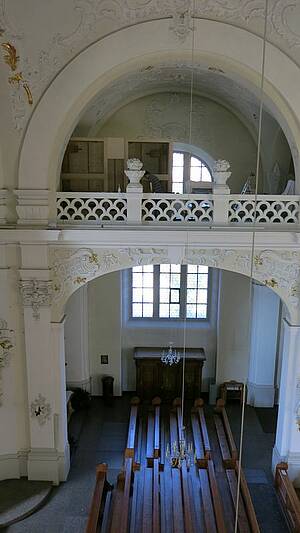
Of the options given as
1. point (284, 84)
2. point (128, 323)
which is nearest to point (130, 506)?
point (128, 323)

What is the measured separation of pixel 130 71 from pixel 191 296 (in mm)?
6537

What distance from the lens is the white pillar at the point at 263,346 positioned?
11875 mm

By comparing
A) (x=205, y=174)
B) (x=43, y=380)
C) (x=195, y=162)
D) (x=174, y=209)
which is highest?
(x=195, y=162)

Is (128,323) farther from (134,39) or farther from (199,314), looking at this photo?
(134,39)

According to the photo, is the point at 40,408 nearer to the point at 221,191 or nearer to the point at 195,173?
the point at 221,191

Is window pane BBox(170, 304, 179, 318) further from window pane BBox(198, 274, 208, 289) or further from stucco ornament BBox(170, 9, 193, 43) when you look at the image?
stucco ornament BBox(170, 9, 193, 43)

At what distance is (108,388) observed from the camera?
1264cm

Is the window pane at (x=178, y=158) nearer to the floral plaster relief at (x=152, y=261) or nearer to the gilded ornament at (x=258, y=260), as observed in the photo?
the floral plaster relief at (x=152, y=261)

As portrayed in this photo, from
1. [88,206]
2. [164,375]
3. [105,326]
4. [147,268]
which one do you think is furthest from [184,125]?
[164,375]

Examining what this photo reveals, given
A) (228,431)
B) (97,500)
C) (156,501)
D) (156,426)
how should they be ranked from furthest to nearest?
(156,426) < (228,431) < (156,501) < (97,500)

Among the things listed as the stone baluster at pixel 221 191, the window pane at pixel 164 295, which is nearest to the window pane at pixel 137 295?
the window pane at pixel 164 295

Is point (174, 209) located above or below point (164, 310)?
above

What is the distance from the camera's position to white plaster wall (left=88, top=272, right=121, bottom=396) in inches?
483

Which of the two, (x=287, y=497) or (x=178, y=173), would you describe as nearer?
(x=287, y=497)
